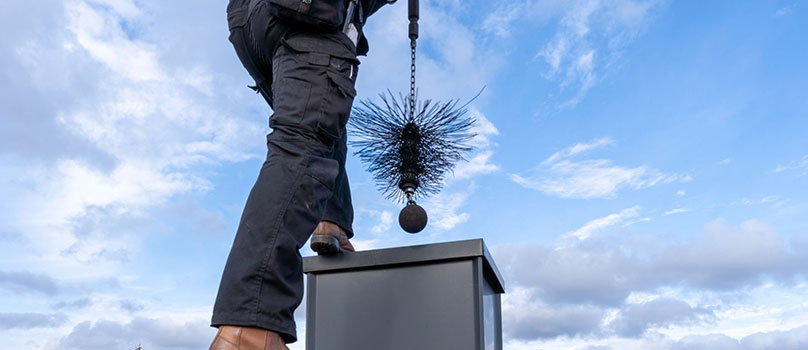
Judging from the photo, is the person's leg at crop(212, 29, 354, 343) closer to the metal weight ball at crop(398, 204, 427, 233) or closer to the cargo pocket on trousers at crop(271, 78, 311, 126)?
the cargo pocket on trousers at crop(271, 78, 311, 126)

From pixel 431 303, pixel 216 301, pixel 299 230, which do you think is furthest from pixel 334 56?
pixel 431 303

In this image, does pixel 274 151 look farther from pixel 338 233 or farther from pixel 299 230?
pixel 338 233

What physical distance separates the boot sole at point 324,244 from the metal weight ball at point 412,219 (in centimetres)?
21

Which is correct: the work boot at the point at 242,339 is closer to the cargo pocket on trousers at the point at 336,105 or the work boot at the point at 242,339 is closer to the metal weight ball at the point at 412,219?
the cargo pocket on trousers at the point at 336,105

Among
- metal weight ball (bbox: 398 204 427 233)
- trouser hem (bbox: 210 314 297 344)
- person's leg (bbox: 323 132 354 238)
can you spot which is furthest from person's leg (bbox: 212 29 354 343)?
metal weight ball (bbox: 398 204 427 233)

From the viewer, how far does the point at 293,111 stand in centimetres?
149

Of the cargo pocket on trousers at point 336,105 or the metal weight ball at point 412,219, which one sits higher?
the cargo pocket on trousers at point 336,105

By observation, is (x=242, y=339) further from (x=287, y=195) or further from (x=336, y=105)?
(x=336, y=105)

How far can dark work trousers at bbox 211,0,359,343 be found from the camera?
4.39 feet

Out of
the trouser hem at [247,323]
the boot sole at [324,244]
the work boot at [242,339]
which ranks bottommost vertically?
the work boot at [242,339]

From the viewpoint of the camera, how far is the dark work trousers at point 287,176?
134 cm

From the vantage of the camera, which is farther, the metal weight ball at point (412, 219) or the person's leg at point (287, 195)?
the metal weight ball at point (412, 219)

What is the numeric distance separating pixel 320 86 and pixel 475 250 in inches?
26.3

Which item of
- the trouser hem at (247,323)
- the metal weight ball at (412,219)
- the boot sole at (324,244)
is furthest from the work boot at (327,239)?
the trouser hem at (247,323)
